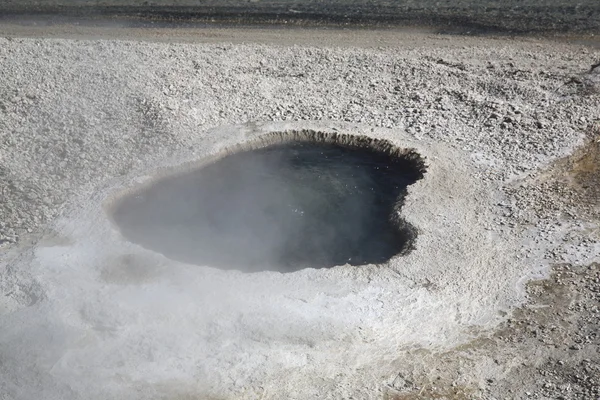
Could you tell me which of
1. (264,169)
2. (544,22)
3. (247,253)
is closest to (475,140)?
(264,169)

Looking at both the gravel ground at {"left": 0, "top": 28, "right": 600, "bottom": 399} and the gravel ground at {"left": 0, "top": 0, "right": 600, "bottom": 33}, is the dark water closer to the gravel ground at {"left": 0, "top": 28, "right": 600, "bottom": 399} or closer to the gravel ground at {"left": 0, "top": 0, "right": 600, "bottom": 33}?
the gravel ground at {"left": 0, "top": 28, "right": 600, "bottom": 399}

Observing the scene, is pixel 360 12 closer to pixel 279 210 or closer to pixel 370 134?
pixel 370 134

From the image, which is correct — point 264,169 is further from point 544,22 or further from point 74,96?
point 544,22

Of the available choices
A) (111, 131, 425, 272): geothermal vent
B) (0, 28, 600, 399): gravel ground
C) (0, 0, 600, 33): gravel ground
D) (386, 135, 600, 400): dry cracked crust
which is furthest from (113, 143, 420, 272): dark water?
(0, 0, 600, 33): gravel ground

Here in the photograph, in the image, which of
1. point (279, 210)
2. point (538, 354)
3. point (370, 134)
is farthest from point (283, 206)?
point (538, 354)

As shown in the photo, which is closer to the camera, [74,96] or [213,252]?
[213,252]
